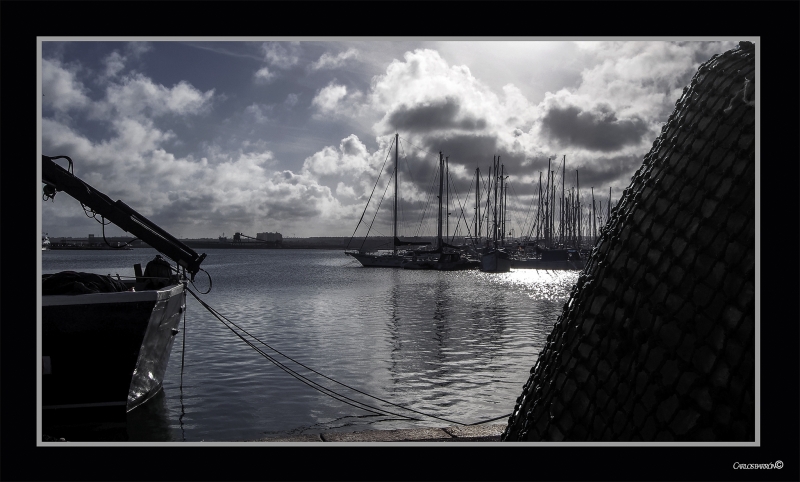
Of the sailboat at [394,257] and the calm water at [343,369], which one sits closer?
the calm water at [343,369]

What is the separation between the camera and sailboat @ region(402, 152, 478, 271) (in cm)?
6756

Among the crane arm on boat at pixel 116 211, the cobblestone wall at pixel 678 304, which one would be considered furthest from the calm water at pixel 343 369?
the cobblestone wall at pixel 678 304

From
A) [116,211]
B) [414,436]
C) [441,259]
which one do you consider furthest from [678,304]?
[441,259]

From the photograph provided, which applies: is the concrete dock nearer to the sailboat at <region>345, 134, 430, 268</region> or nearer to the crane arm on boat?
the crane arm on boat

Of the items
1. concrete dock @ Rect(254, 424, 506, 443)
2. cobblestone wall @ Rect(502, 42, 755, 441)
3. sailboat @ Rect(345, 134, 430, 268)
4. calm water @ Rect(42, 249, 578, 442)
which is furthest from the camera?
sailboat @ Rect(345, 134, 430, 268)

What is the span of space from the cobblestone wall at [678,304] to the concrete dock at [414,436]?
2825 mm

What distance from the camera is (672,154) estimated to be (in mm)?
1643

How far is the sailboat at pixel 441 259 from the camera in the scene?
67.6 meters

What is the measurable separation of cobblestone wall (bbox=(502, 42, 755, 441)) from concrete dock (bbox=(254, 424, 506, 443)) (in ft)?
9.27

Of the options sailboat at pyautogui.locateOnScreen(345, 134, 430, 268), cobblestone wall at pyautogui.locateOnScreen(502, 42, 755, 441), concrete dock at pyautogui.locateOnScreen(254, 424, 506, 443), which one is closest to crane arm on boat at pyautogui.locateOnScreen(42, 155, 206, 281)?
concrete dock at pyautogui.locateOnScreen(254, 424, 506, 443)

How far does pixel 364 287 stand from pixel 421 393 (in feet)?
111

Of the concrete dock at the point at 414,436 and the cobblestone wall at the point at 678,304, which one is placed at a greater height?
the cobblestone wall at the point at 678,304

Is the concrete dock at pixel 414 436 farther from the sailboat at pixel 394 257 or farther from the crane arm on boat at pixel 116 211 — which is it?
the sailboat at pixel 394 257
